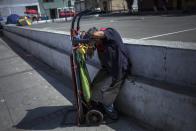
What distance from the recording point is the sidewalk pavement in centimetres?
324

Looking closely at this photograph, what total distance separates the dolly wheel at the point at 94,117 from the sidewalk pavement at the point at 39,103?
0.10 meters

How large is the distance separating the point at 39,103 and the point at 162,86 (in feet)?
8.49

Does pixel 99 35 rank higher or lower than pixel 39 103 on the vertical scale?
higher

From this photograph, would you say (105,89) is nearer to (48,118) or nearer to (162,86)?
(162,86)

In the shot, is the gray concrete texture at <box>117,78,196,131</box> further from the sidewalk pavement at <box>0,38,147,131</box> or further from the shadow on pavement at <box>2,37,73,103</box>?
the shadow on pavement at <box>2,37,73,103</box>

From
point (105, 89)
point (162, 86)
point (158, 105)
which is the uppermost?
point (162, 86)

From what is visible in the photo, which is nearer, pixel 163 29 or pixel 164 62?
pixel 164 62

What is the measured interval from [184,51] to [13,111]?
324cm

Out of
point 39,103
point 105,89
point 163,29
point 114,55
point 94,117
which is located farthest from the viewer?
point 163,29

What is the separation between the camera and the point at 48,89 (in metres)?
4.89

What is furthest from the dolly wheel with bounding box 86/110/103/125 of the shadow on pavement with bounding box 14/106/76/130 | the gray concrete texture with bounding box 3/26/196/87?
the gray concrete texture with bounding box 3/26/196/87

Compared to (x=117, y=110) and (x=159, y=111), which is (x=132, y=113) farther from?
(x=159, y=111)

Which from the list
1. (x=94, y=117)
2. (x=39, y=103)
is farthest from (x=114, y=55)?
(x=39, y=103)

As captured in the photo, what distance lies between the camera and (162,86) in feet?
8.77
